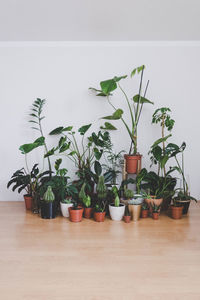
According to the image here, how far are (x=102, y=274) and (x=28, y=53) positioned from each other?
3.21 metres

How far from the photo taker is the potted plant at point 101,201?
3373 millimetres

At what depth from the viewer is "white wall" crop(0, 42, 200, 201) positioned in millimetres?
4164

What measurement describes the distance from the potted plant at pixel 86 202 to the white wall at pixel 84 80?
106 cm

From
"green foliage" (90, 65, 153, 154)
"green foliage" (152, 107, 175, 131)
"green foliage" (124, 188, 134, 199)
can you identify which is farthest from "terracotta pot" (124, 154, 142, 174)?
"green foliage" (152, 107, 175, 131)

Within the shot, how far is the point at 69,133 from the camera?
4031 mm

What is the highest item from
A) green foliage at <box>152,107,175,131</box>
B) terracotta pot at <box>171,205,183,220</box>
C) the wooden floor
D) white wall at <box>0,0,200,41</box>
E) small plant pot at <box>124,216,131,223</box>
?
white wall at <box>0,0,200,41</box>

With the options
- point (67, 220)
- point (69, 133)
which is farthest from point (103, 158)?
point (67, 220)

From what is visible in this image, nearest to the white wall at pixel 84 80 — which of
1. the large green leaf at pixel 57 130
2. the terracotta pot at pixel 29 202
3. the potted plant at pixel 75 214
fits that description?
the large green leaf at pixel 57 130

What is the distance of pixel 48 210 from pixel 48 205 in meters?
0.07

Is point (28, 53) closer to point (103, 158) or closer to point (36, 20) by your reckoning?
point (36, 20)

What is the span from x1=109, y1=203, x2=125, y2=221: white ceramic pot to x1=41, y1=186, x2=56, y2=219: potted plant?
677 mm

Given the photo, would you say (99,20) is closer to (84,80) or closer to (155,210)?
(84,80)

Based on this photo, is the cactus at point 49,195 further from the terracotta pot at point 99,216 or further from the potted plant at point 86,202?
the terracotta pot at point 99,216

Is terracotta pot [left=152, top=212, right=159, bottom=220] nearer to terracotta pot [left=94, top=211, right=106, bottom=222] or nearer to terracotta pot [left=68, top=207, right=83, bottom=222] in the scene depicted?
terracotta pot [left=94, top=211, right=106, bottom=222]
